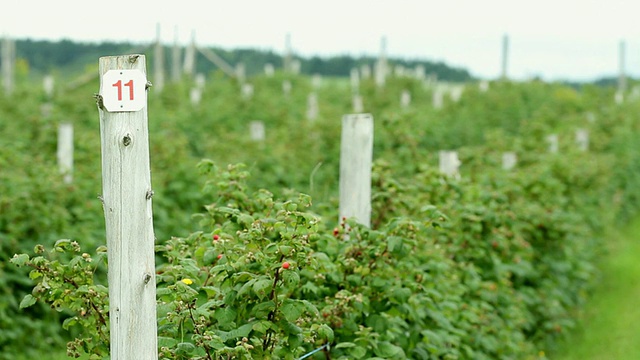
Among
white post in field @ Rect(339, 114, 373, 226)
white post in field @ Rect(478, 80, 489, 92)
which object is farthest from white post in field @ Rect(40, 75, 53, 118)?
white post in field @ Rect(478, 80, 489, 92)

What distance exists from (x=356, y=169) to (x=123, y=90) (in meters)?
3.01

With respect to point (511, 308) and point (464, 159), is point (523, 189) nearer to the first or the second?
point (464, 159)

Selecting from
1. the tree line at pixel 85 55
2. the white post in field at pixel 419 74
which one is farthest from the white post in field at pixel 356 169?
the tree line at pixel 85 55

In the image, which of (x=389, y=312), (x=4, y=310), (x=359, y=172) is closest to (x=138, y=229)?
(x=389, y=312)

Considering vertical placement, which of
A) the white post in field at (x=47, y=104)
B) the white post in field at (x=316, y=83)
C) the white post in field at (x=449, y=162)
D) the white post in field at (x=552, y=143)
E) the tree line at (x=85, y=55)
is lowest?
the white post in field at (x=552, y=143)

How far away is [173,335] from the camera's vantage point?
404 centimetres

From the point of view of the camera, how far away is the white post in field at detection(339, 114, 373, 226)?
6.23m

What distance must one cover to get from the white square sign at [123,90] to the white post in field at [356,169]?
2901 mm

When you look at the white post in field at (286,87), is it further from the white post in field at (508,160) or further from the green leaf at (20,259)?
the green leaf at (20,259)

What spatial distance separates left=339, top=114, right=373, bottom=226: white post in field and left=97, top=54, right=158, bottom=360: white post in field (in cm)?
278

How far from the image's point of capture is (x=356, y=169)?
20.6 ft

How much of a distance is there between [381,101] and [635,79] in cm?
1692

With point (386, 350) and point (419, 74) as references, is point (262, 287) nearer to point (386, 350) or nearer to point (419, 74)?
point (386, 350)

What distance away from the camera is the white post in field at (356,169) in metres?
6.23
